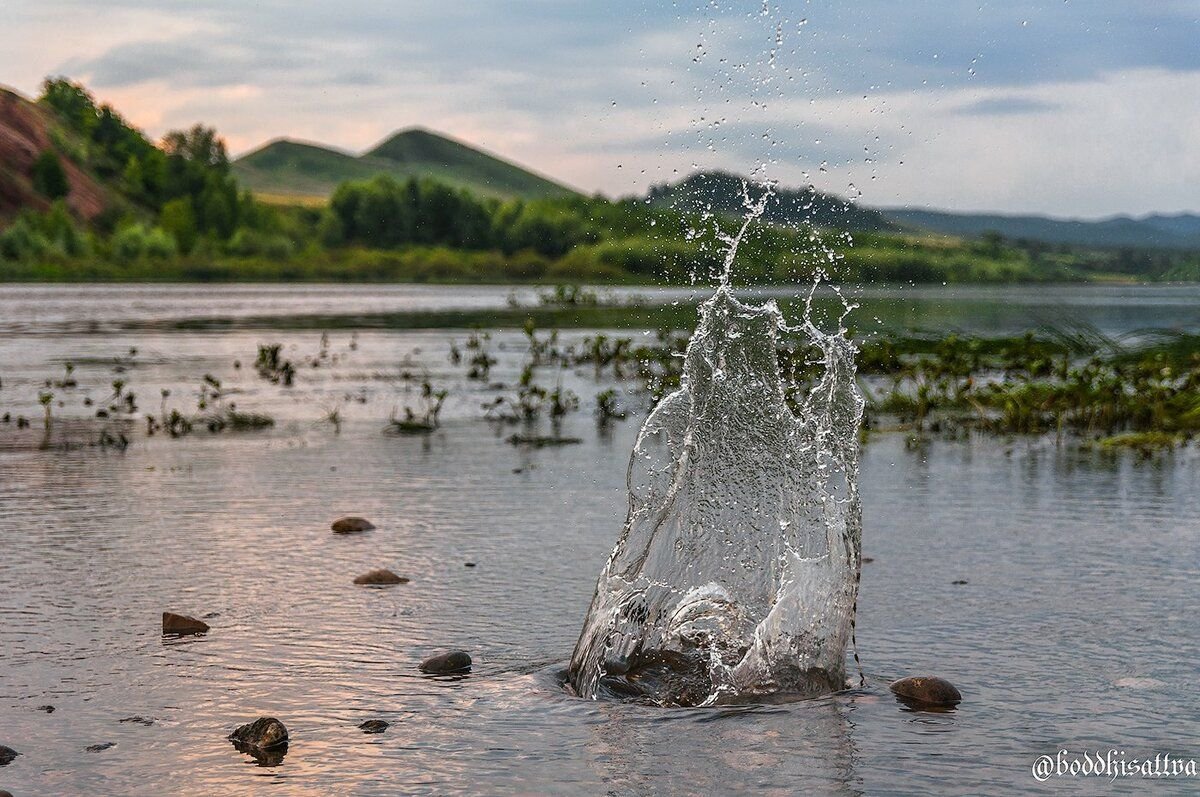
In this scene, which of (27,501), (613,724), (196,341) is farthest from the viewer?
(196,341)

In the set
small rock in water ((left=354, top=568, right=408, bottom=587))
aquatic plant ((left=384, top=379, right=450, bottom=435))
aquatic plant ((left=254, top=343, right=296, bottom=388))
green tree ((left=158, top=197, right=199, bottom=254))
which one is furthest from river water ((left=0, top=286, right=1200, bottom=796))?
green tree ((left=158, top=197, right=199, bottom=254))

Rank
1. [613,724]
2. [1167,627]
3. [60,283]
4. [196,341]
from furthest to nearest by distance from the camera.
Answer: [60,283] < [196,341] < [1167,627] < [613,724]

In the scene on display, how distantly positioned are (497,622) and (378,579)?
133 cm

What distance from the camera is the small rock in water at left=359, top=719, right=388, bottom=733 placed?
6.80m

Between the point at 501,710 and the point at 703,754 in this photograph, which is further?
the point at 501,710

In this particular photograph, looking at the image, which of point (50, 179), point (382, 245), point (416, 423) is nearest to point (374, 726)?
point (416, 423)

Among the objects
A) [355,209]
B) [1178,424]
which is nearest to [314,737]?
[1178,424]

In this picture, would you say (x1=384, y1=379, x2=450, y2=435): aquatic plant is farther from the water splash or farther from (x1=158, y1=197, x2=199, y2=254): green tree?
(x1=158, y1=197, x2=199, y2=254): green tree

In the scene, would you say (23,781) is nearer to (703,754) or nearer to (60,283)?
(703,754)

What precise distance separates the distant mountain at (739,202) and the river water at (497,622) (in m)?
2.59

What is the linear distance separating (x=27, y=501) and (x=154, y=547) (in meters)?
2.67

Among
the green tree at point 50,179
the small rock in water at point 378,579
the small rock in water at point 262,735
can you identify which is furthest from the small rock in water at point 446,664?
the green tree at point 50,179

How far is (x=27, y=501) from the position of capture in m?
13.0

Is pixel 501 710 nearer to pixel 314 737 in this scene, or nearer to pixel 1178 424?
pixel 314 737
